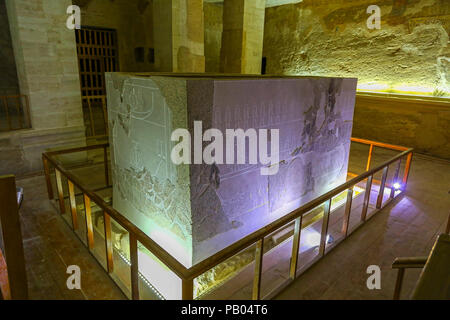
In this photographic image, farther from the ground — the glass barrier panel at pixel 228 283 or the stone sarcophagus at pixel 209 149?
the stone sarcophagus at pixel 209 149

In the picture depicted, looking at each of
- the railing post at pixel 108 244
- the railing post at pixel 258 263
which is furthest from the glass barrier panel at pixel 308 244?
the railing post at pixel 108 244

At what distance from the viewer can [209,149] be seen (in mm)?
2383

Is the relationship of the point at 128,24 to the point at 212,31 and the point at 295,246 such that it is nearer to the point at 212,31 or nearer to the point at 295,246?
the point at 212,31

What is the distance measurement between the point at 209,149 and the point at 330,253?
1507 mm

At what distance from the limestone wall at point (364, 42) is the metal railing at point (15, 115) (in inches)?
285

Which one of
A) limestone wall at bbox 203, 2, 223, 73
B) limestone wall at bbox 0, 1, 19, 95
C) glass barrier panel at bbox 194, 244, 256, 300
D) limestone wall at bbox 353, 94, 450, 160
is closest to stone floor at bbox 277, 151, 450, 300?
glass barrier panel at bbox 194, 244, 256, 300

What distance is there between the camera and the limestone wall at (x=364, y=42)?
650 centimetres

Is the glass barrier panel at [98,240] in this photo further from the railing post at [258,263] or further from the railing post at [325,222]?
the railing post at [325,222]

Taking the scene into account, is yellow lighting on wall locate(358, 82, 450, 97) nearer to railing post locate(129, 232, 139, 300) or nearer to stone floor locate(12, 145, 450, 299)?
stone floor locate(12, 145, 450, 299)

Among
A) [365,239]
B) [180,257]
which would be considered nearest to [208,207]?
[180,257]

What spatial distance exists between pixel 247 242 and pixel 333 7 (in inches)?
A: 326

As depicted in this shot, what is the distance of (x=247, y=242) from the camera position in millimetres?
1749

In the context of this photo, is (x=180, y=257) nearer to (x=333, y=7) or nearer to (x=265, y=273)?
(x=265, y=273)
